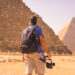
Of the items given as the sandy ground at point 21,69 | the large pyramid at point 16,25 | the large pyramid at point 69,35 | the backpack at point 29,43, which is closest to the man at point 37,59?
the backpack at point 29,43

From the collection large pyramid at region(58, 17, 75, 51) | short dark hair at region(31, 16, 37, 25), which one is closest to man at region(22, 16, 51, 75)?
short dark hair at region(31, 16, 37, 25)

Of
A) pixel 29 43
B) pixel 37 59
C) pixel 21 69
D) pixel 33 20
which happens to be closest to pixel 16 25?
pixel 21 69

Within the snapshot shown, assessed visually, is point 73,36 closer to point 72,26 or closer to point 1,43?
point 72,26

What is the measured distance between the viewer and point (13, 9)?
3194 inches

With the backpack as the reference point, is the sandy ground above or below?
below

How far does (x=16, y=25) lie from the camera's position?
75.3m

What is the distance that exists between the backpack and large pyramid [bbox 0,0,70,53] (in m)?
55.7

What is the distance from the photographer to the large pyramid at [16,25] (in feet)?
224

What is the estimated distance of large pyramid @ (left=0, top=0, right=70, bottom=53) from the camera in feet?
224

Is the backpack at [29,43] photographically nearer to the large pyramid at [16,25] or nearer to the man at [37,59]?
the man at [37,59]

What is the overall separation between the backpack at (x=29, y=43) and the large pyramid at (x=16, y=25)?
55699 millimetres

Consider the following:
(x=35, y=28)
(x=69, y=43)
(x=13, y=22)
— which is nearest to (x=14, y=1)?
(x=13, y=22)

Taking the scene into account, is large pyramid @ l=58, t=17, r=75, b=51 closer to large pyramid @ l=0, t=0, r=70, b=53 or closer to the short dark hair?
large pyramid @ l=0, t=0, r=70, b=53

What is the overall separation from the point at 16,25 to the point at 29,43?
228 ft
